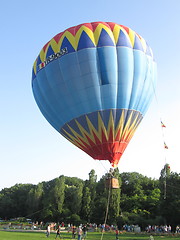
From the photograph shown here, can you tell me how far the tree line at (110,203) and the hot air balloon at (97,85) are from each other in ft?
45.9

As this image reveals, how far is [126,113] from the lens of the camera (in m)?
19.9

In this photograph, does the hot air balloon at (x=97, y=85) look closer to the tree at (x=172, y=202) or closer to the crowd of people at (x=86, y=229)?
the crowd of people at (x=86, y=229)

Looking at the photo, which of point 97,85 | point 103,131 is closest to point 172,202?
point 103,131

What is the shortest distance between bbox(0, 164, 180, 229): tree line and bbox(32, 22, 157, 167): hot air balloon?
45.9 ft

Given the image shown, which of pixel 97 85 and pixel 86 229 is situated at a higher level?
pixel 97 85

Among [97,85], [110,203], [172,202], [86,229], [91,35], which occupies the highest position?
[91,35]

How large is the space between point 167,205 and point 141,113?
1730cm

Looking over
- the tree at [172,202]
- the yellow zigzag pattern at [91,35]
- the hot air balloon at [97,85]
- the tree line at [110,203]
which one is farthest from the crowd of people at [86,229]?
the yellow zigzag pattern at [91,35]

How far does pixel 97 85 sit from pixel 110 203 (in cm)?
3219

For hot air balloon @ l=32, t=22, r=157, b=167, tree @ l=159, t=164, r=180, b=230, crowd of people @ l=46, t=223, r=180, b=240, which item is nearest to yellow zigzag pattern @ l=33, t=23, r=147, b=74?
hot air balloon @ l=32, t=22, r=157, b=167

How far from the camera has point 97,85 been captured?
19.5 meters

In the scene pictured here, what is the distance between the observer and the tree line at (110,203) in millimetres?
35969

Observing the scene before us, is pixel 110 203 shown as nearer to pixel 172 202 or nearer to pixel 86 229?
pixel 172 202

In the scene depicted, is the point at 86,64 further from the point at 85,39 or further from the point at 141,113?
the point at 141,113
